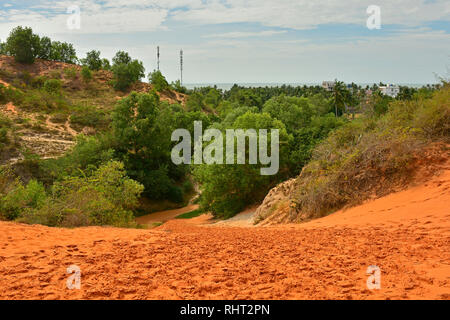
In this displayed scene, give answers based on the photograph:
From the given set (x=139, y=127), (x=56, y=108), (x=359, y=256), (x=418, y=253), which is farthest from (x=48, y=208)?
(x=56, y=108)

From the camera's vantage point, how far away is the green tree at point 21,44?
60.5m

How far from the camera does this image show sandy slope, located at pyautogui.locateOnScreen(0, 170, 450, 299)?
17.6 feet

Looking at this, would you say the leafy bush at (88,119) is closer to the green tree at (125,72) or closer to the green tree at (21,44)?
the green tree at (125,72)

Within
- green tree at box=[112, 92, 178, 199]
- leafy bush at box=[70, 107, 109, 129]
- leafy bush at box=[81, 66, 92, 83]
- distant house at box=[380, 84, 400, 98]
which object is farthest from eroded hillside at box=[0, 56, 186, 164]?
distant house at box=[380, 84, 400, 98]

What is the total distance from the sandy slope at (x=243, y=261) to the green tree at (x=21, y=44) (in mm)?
60493

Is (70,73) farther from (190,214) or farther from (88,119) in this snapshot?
(190,214)

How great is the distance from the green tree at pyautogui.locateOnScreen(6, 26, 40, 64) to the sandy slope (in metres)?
60.5

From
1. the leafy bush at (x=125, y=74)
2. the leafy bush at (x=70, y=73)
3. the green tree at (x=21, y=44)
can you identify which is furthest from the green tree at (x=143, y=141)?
the green tree at (x=21, y=44)

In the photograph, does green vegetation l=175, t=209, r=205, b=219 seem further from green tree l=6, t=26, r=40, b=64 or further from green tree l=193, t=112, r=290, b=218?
green tree l=6, t=26, r=40, b=64

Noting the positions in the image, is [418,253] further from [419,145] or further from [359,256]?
[419,145]

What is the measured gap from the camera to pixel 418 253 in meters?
6.48

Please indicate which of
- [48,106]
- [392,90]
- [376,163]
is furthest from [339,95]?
[392,90]

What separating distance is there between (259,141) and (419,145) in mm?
12950

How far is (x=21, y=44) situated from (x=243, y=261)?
66586mm
